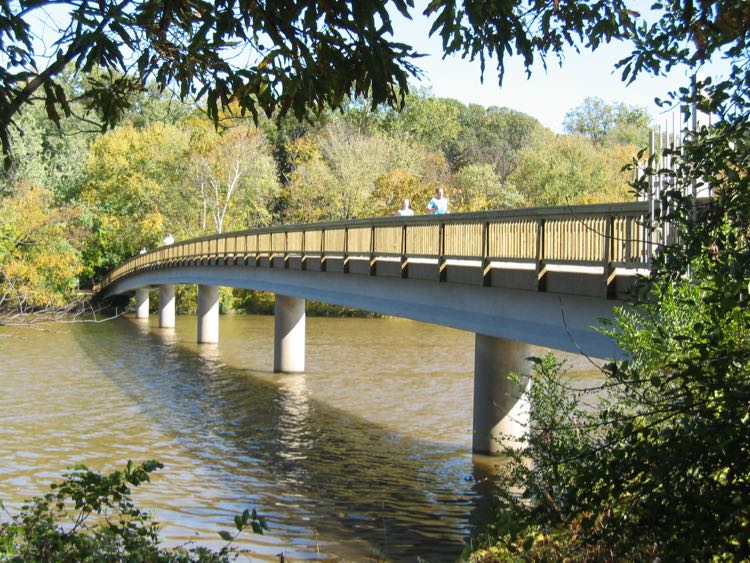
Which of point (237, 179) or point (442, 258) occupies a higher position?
point (237, 179)

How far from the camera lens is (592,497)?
419cm

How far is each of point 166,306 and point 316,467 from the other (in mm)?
31387

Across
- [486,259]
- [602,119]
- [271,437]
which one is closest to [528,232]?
[486,259]

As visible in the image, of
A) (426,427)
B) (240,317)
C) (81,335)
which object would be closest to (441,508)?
(426,427)

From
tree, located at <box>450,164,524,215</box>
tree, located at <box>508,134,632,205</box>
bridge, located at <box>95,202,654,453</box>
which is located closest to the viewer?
bridge, located at <box>95,202,654,453</box>

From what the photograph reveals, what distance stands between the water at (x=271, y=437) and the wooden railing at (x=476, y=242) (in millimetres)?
3221

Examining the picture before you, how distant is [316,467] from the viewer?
52.8ft

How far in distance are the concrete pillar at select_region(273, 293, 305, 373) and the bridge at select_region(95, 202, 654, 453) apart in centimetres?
156

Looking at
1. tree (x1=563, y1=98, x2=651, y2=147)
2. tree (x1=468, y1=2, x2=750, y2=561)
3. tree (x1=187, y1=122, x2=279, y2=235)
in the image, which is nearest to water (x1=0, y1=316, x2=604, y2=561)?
tree (x1=468, y1=2, x2=750, y2=561)

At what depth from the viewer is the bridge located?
10.8 meters

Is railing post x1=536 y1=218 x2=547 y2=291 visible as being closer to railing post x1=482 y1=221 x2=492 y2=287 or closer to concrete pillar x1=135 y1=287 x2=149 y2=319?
railing post x1=482 y1=221 x2=492 y2=287

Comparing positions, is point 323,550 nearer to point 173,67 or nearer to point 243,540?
point 243,540

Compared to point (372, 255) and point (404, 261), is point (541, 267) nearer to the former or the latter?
point (404, 261)

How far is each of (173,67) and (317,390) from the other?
19.0m
